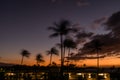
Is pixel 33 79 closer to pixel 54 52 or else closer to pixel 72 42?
pixel 72 42

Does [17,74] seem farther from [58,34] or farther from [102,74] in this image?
[102,74]

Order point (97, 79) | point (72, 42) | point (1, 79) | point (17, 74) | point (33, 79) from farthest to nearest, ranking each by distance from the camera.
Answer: point (72, 42) → point (17, 74) → point (33, 79) → point (97, 79) → point (1, 79)

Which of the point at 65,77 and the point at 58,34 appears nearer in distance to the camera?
the point at 65,77

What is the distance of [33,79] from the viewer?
162 feet

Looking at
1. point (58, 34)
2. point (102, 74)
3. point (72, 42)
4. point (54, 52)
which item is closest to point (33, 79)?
point (58, 34)

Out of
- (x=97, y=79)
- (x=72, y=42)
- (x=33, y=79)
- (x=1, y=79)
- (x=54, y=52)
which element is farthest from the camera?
(x=54, y=52)

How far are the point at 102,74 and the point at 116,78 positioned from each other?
5.36 m

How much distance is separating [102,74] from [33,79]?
15461 mm

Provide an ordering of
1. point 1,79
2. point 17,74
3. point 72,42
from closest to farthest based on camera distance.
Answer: point 1,79 → point 17,74 → point 72,42

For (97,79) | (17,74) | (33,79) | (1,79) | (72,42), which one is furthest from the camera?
(72,42)

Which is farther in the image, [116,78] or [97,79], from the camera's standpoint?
[97,79]

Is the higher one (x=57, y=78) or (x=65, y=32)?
(x=65, y=32)

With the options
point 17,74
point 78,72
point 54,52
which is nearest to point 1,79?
point 17,74

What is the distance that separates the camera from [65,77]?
4625cm
